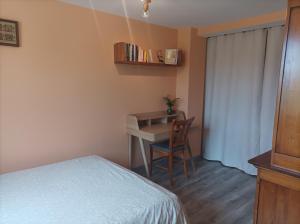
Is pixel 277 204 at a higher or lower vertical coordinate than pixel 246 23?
lower

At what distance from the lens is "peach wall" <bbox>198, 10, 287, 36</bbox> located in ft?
8.79

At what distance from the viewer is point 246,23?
→ 2998 mm

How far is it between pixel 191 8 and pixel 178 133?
1.53 meters

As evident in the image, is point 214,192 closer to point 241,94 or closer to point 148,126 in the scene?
point 148,126

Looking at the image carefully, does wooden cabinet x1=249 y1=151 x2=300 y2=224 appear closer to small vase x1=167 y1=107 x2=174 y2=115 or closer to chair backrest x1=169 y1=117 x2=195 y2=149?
chair backrest x1=169 y1=117 x2=195 y2=149

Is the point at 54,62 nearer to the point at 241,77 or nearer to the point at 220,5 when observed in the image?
the point at 220,5

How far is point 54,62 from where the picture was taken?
2.46 meters

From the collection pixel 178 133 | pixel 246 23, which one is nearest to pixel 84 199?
pixel 178 133

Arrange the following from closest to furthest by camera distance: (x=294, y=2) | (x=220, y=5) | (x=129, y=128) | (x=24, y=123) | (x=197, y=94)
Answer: (x=294, y=2), (x=24, y=123), (x=220, y=5), (x=129, y=128), (x=197, y=94)

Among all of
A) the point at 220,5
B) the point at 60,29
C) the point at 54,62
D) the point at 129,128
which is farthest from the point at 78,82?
the point at 220,5

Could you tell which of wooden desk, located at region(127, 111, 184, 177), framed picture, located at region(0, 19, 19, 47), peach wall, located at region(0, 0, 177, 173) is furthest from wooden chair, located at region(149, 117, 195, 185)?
framed picture, located at region(0, 19, 19, 47)

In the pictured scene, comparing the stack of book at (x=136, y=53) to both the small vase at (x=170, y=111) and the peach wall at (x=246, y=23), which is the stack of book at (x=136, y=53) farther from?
the peach wall at (x=246, y=23)

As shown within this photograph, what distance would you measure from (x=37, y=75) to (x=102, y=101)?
818mm

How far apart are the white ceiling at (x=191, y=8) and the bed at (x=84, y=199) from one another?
178 cm
